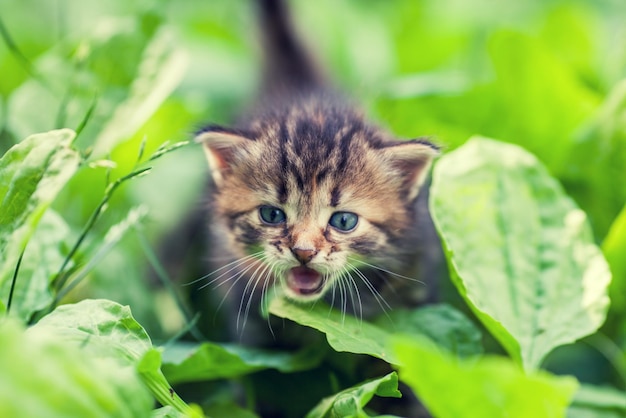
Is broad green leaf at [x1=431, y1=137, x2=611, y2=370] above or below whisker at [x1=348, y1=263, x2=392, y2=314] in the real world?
above

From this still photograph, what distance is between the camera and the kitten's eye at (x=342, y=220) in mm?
1316

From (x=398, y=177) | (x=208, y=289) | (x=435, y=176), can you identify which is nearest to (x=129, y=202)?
(x=208, y=289)

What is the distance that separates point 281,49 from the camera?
221cm

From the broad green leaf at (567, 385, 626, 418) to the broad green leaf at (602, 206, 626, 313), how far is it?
0.21 metres

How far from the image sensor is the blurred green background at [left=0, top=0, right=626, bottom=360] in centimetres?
137

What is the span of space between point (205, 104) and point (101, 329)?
117 centimetres

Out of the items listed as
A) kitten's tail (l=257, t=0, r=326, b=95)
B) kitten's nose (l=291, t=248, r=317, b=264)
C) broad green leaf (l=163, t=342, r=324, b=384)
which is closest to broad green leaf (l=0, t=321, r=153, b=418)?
broad green leaf (l=163, t=342, r=324, b=384)

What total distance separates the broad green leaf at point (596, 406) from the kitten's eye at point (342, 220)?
0.50 m

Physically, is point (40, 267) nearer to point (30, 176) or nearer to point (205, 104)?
point (30, 176)

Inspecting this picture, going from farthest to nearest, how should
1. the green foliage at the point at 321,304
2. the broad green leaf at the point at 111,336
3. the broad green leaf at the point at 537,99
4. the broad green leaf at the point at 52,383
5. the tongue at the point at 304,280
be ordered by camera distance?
1. the broad green leaf at the point at 537,99
2. the tongue at the point at 304,280
3. the broad green leaf at the point at 111,336
4. the green foliage at the point at 321,304
5. the broad green leaf at the point at 52,383

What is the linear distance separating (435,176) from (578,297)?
Result: 0.99 ft

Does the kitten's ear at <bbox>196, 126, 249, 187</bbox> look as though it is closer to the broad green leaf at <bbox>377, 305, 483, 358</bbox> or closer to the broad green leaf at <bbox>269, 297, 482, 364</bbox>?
the broad green leaf at <bbox>269, 297, 482, 364</bbox>

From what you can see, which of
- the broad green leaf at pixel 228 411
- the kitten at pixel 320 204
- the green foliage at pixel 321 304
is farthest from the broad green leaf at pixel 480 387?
the kitten at pixel 320 204

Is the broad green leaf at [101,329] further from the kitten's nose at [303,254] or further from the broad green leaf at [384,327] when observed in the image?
the kitten's nose at [303,254]
